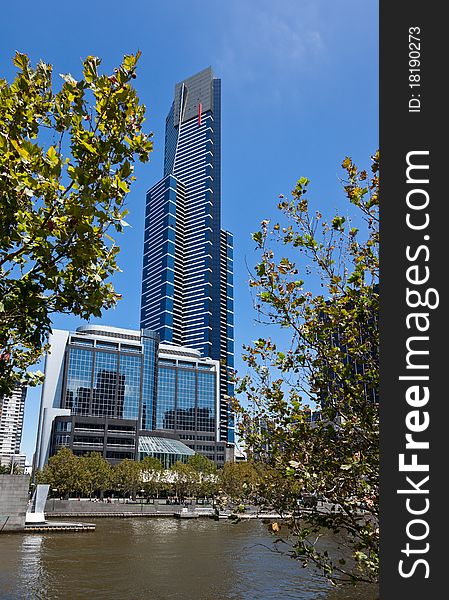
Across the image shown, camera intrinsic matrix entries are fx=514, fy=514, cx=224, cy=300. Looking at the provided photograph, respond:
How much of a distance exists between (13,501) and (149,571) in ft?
89.5

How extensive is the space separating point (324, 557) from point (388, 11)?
7033mm

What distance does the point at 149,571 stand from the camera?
32.0 m

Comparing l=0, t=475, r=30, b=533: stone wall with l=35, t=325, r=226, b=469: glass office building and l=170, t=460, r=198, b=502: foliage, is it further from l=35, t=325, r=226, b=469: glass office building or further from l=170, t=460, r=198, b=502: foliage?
l=35, t=325, r=226, b=469: glass office building

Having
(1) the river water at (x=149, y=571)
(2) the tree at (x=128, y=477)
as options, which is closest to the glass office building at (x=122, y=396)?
(2) the tree at (x=128, y=477)

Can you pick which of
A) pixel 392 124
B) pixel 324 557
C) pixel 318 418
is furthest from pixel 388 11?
pixel 324 557

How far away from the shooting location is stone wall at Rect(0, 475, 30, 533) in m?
51.6

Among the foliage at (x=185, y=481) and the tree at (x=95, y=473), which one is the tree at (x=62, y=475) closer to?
the tree at (x=95, y=473)

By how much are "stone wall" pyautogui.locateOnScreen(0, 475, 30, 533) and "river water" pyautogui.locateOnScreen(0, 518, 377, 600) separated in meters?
2.68

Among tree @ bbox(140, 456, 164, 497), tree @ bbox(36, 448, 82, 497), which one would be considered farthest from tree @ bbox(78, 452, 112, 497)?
tree @ bbox(140, 456, 164, 497)

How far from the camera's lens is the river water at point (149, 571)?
26.1 metres

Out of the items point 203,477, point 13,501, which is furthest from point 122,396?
point 13,501

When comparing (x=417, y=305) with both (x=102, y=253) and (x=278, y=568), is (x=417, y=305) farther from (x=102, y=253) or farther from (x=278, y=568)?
(x=278, y=568)

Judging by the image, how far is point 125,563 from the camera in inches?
1379

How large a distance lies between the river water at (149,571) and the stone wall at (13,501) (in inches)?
106
